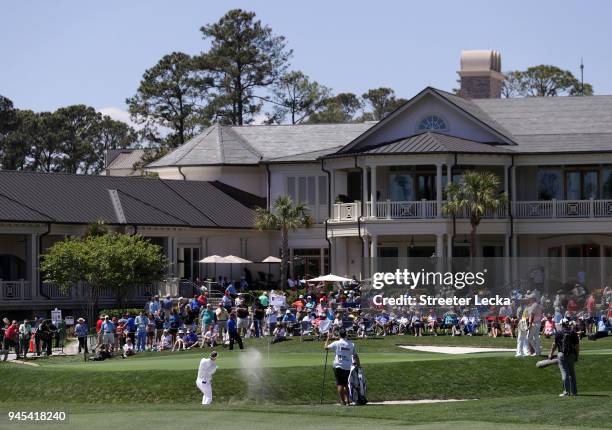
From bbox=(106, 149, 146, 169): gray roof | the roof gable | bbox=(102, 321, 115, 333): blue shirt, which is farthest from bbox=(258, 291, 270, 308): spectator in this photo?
bbox=(106, 149, 146, 169): gray roof

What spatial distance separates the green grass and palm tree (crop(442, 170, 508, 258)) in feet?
43.3

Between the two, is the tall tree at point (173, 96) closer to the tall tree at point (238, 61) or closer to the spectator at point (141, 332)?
the tall tree at point (238, 61)

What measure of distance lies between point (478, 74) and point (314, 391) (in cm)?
3564

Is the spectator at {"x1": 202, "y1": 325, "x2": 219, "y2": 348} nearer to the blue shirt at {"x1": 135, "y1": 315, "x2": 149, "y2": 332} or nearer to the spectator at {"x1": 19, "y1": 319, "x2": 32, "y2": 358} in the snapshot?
the blue shirt at {"x1": 135, "y1": 315, "x2": 149, "y2": 332}

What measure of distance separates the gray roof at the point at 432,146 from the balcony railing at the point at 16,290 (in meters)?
13.5

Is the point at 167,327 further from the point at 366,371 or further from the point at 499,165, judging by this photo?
the point at 499,165

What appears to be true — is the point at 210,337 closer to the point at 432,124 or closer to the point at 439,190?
the point at 439,190

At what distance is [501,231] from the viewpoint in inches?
2130

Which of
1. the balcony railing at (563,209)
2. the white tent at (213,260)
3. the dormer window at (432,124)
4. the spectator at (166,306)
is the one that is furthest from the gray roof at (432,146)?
the spectator at (166,306)

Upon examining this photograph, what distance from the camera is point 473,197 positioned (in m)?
51.9

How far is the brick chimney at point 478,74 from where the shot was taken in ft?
212

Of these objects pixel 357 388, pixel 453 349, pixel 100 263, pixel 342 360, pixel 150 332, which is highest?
pixel 100 263

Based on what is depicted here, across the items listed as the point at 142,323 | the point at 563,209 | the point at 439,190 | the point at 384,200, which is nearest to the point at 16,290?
the point at 142,323

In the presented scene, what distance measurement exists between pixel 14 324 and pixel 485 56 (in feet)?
93.5
